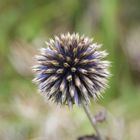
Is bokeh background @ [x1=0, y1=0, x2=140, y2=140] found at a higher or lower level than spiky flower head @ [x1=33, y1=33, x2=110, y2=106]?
higher

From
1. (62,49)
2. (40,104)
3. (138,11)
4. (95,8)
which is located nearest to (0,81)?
(40,104)

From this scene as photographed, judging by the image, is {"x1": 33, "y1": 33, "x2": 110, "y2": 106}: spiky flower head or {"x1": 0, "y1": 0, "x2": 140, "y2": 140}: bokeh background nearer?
{"x1": 33, "y1": 33, "x2": 110, "y2": 106}: spiky flower head

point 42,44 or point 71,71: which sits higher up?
point 42,44

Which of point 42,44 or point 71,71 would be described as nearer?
point 71,71

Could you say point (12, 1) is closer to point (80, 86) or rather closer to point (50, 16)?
point (50, 16)
